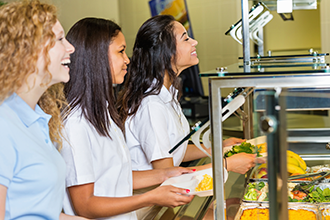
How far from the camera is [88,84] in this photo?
1.14m

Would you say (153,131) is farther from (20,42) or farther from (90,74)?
(20,42)

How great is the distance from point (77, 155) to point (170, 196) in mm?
320

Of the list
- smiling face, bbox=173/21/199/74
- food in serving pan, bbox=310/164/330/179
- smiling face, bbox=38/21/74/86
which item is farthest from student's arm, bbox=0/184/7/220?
food in serving pan, bbox=310/164/330/179

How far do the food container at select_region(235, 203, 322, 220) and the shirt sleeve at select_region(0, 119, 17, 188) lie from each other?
2.11ft

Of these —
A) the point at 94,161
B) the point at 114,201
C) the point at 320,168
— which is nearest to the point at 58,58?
the point at 94,161

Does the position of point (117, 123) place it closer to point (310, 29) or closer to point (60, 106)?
point (60, 106)

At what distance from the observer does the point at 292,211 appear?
1067 millimetres

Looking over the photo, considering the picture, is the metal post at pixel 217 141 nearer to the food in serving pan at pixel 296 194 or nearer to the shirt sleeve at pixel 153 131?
the food in serving pan at pixel 296 194

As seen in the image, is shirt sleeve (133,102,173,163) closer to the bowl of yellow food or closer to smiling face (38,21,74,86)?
the bowl of yellow food

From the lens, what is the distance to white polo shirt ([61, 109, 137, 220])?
105 centimetres

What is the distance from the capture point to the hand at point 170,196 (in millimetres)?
1059

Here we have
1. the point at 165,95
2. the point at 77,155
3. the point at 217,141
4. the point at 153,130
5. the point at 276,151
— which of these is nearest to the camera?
the point at 276,151

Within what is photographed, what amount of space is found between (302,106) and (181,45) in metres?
0.81

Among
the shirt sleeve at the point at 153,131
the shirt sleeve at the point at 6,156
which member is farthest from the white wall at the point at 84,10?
the shirt sleeve at the point at 6,156
